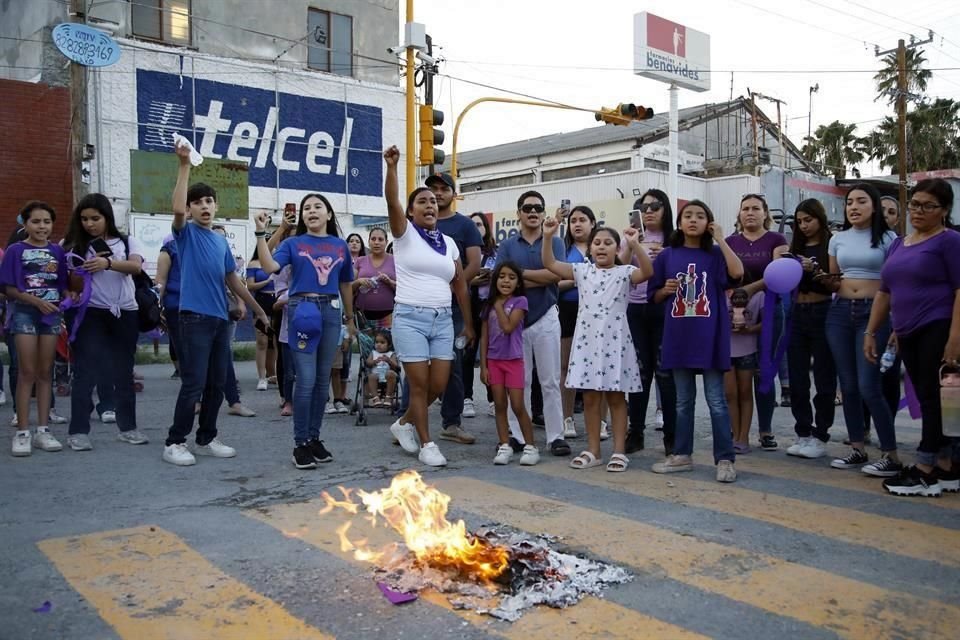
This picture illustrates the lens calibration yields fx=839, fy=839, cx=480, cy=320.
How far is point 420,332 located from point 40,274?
9.86 feet

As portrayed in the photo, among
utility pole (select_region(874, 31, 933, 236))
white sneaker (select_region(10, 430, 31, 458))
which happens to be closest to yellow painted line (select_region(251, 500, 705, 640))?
white sneaker (select_region(10, 430, 31, 458))

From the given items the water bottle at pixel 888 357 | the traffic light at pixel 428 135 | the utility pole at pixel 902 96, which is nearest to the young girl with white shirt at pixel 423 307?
the water bottle at pixel 888 357

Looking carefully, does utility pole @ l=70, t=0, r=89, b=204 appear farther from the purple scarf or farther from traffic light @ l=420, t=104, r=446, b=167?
the purple scarf

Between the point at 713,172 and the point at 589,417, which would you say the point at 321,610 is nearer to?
the point at 589,417

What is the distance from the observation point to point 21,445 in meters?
6.21

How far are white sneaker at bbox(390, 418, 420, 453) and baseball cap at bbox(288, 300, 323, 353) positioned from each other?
97cm

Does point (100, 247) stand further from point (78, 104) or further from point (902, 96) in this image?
point (902, 96)

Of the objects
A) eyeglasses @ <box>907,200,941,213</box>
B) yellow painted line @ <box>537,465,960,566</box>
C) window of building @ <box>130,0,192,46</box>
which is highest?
window of building @ <box>130,0,192,46</box>

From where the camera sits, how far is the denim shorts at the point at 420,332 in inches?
232

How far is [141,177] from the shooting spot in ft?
61.1

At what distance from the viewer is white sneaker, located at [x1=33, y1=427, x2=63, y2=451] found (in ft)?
21.0

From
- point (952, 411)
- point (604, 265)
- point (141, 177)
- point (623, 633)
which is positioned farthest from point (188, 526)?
point (141, 177)

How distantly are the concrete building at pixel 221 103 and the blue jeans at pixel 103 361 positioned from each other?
420 inches

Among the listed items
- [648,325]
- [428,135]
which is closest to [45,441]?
[648,325]
